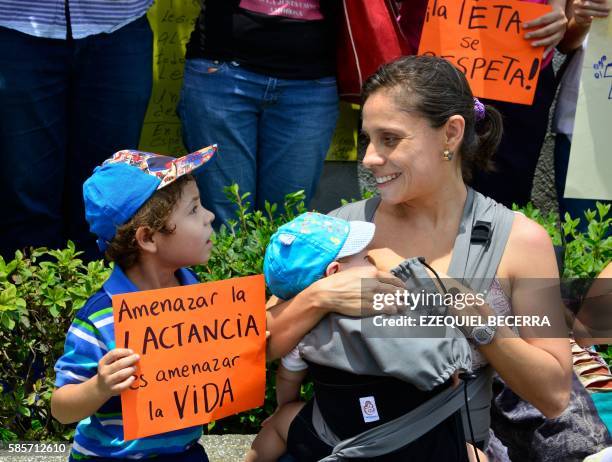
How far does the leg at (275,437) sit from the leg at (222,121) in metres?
1.71

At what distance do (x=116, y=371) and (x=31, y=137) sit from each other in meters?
2.00

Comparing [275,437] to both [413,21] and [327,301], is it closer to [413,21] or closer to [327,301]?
[327,301]

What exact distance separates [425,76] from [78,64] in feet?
6.20

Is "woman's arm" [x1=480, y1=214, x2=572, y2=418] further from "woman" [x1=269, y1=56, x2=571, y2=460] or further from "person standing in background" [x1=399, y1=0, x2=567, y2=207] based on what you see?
"person standing in background" [x1=399, y1=0, x2=567, y2=207]

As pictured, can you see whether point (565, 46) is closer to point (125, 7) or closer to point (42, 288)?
point (125, 7)

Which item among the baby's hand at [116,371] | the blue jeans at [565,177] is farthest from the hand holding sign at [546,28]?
the baby's hand at [116,371]

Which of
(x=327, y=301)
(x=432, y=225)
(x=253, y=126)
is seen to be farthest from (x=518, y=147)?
(x=327, y=301)

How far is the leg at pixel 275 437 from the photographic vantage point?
306cm

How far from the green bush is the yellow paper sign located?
0.37m

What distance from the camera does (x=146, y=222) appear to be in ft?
9.71

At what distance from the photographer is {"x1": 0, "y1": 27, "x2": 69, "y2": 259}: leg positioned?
14.0 ft

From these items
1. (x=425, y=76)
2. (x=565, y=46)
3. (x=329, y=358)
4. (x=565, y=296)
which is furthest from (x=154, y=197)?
(x=565, y=46)

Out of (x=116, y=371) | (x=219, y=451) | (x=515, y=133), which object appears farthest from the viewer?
(x=515, y=133)

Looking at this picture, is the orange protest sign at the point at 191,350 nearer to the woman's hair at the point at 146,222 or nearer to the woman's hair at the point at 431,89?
the woman's hair at the point at 146,222
